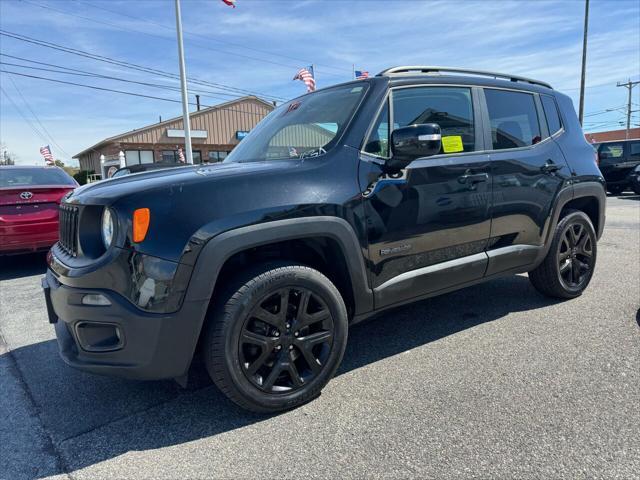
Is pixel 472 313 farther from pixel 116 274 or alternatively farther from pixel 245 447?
pixel 116 274

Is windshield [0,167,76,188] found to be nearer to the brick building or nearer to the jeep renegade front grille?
the jeep renegade front grille

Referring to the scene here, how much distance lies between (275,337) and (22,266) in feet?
20.0

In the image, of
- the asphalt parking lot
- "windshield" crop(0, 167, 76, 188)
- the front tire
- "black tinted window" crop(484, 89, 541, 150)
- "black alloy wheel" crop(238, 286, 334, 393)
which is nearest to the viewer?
the asphalt parking lot

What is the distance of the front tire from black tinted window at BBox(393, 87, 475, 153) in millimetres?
1280

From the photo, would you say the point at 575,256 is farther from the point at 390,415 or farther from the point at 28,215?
the point at 28,215

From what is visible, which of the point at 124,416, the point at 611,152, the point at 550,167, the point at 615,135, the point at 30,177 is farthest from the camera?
the point at 615,135

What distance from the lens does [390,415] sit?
8.22 ft

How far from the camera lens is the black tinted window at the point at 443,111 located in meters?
3.12

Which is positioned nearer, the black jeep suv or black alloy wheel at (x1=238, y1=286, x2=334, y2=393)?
the black jeep suv

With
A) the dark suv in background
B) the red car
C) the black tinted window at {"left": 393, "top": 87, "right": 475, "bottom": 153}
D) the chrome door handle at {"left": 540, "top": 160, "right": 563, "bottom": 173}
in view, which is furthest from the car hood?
the dark suv in background

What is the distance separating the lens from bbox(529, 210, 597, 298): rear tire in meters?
4.08

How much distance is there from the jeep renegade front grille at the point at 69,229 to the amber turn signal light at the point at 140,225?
56cm

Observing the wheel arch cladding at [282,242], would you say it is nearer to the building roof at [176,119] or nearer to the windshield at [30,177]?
the windshield at [30,177]

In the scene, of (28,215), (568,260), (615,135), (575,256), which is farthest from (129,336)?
(615,135)
